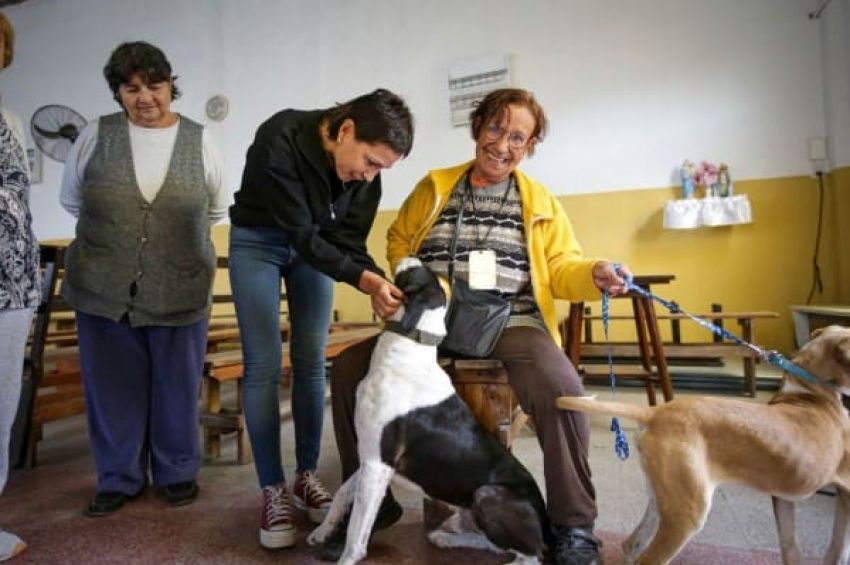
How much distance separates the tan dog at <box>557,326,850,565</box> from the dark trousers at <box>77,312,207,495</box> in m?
1.45

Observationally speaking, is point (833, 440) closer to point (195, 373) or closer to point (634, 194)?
point (195, 373)

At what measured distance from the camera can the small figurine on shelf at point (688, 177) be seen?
4.35 meters

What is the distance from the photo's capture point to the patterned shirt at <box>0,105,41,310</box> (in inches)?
56.4

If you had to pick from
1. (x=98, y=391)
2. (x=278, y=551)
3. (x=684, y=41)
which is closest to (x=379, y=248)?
(x=684, y=41)

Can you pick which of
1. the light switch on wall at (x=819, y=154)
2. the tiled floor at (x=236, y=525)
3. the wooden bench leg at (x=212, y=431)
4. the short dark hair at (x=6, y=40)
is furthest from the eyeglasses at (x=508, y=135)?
the light switch on wall at (x=819, y=154)

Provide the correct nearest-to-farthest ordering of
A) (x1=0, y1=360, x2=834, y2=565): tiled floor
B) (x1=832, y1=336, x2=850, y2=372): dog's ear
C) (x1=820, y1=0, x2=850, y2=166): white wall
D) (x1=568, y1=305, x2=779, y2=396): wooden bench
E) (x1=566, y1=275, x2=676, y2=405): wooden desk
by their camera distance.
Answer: (x1=832, y1=336, x2=850, y2=372): dog's ear, (x1=0, y1=360, x2=834, y2=565): tiled floor, (x1=566, y1=275, x2=676, y2=405): wooden desk, (x1=568, y1=305, x2=779, y2=396): wooden bench, (x1=820, y1=0, x2=850, y2=166): white wall

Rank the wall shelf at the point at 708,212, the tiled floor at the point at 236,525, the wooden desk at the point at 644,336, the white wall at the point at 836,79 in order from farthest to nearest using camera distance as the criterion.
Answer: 1. the wall shelf at the point at 708,212
2. the white wall at the point at 836,79
3. the wooden desk at the point at 644,336
4. the tiled floor at the point at 236,525

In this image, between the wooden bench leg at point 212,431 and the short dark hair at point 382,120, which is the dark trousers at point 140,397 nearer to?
the wooden bench leg at point 212,431

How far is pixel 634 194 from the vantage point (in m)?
4.58

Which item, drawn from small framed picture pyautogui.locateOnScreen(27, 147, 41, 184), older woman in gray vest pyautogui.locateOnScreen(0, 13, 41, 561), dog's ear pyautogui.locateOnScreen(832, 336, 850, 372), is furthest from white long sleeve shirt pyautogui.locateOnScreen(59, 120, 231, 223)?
small framed picture pyautogui.locateOnScreen(27, 147, 41, 184)

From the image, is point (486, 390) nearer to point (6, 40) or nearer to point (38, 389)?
point (6, 40)

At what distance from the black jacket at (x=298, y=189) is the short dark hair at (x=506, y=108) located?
53 cm

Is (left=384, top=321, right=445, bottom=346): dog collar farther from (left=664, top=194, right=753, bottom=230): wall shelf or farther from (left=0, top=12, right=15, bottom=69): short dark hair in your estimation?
(left=664, top=194, right=753, bottom=230): wall shelf

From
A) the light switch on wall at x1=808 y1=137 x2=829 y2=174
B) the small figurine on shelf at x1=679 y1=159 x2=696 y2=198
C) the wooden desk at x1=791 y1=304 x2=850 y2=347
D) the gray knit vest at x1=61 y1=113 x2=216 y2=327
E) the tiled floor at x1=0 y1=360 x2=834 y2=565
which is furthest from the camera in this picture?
the small figurine on shelf at x1=679 y1=159 x2=696 y2=198
